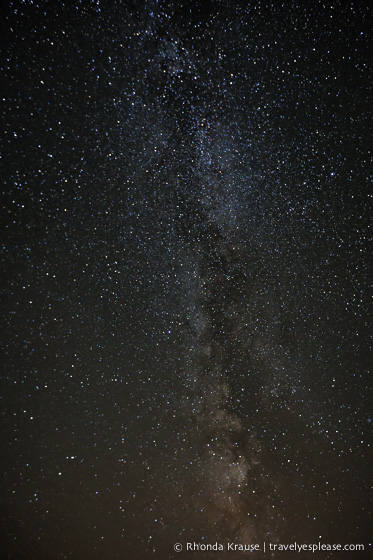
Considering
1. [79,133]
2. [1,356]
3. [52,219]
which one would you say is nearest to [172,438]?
[1,356]

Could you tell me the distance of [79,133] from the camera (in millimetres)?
819

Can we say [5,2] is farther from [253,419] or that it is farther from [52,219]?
[253,419]

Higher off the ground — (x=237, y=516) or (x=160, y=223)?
(x=160, y=223)

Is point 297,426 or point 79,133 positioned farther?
point 297,426

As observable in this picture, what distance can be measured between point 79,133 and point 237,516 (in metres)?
1.17

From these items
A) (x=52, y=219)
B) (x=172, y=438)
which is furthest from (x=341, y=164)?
(x=172, y=438)

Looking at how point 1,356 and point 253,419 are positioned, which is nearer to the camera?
point 1,356

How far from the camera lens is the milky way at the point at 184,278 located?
0.82 metres

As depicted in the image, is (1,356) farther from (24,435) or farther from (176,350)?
(176,350)

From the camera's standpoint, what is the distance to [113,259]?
0.87m

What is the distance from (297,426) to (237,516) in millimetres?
319

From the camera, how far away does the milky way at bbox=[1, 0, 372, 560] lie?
0.82 m

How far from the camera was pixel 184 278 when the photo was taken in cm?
91

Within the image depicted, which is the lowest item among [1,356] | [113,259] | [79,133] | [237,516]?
[237,516]
